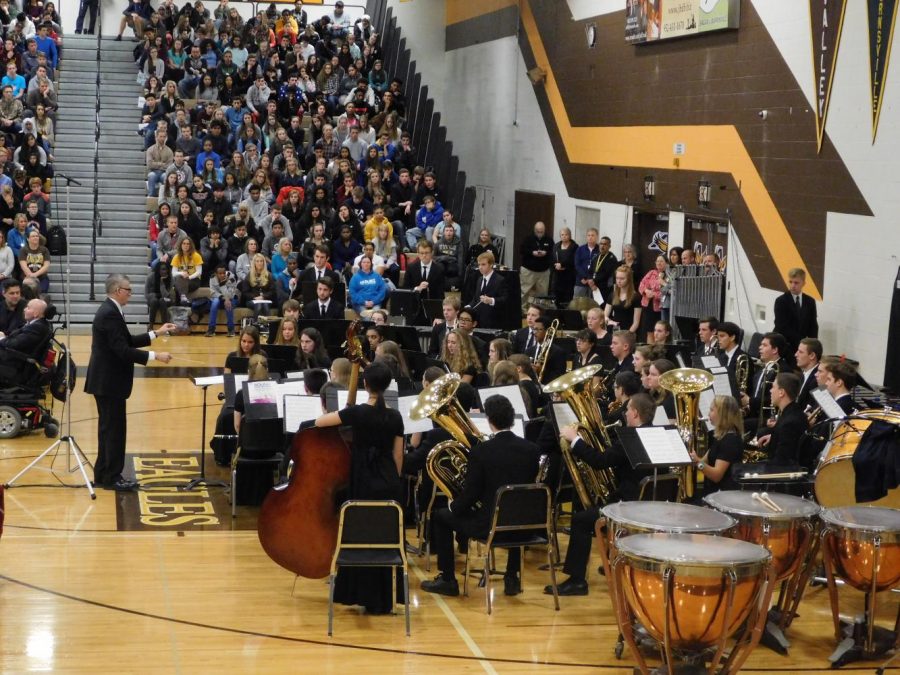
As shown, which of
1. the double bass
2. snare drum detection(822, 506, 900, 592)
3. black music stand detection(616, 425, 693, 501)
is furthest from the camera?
the double bass

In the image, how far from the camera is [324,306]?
13.7 meters

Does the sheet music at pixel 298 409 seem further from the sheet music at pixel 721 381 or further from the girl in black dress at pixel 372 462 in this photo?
the sheet music at pixel 721 381

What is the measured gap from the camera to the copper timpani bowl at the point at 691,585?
18.4 feet

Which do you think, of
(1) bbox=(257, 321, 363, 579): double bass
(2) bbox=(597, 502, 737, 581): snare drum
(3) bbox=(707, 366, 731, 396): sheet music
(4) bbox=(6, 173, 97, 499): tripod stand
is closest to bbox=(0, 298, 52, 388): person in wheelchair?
(4) bbox=(6, 173, 97, 499): tripod stand

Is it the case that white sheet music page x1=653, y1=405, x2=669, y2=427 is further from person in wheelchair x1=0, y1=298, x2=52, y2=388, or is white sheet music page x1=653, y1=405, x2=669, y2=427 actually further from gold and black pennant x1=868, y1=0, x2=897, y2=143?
person in wheelchair x1=0, y1=298, x2=52, y2=388

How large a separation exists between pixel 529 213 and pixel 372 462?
47.9ft

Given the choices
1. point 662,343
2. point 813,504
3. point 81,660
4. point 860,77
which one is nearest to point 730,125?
point 860,77

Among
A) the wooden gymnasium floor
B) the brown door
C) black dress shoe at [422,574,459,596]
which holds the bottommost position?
the wooden gymnasium floor

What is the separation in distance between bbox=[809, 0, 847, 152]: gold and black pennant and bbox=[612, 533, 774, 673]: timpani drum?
321 inches

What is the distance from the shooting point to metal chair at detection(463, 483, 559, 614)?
290 inches

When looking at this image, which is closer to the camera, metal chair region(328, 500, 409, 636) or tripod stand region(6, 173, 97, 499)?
metal chair region(328, 500, 409, 636)

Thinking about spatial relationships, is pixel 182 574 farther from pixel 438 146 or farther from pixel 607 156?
pixel 438 146

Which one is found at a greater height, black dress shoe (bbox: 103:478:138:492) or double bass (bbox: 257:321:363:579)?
double bass (bbox: 257:321:363:579)

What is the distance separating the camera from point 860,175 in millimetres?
12250
